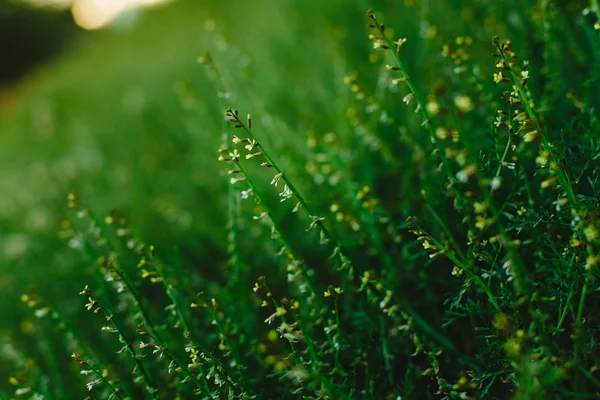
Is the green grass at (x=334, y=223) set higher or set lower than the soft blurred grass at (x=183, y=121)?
lower

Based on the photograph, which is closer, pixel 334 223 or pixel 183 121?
pixel 334 223

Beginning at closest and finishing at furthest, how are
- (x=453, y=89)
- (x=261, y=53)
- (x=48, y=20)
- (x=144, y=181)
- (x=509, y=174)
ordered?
(x=509, y=174) < (x=453, y=89) < (x=144, y=181) < (x=261, y=53) < (x=48, y=20)

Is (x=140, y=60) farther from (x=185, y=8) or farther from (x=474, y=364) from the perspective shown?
(x=474, y=364)

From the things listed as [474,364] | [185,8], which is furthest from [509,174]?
[185,8]

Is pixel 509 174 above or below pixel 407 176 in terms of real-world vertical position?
below

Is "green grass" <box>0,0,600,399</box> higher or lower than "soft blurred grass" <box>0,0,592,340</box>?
lower

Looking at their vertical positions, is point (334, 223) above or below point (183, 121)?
below

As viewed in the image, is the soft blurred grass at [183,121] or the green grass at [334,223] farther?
the soft blurred grass at [183,121]

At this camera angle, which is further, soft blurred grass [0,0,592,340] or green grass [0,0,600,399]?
soft blurred grass [0,0,592,340]
